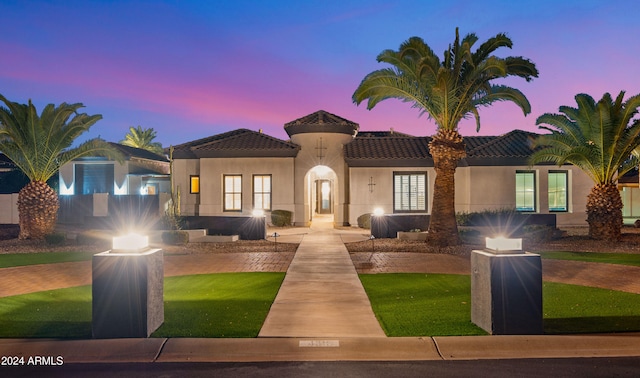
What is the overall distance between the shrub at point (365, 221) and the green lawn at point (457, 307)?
44.0 ft

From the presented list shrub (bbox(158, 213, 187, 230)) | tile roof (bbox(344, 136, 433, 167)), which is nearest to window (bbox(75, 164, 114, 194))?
shrub (bbox(158, 213, 187, 230))

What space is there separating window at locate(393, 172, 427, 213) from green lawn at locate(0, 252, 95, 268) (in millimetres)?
15722

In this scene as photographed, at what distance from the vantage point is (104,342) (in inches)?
277

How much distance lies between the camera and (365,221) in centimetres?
2594

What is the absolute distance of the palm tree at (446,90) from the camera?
1769 cm

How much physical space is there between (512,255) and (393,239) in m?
13.6

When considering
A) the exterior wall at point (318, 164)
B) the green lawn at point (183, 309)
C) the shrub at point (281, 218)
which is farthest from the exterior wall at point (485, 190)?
the green lawn at point (183, 309)

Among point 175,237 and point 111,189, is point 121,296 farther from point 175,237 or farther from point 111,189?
point 111,189

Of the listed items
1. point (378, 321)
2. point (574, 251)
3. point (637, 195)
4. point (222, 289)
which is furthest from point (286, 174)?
point (637, 195)

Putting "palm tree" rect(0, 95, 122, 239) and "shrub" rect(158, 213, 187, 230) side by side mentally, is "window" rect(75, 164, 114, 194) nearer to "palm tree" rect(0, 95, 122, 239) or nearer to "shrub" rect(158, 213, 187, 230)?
"palm tree" rect(0, 95, 122, 239)

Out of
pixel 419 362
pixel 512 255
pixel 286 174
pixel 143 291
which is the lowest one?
pixel 419 362

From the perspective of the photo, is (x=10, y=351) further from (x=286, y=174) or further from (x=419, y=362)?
(x=286, y=174)

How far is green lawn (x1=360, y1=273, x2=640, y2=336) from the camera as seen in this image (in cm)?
774

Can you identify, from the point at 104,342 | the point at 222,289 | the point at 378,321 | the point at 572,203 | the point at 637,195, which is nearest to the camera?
the point at 104,342
